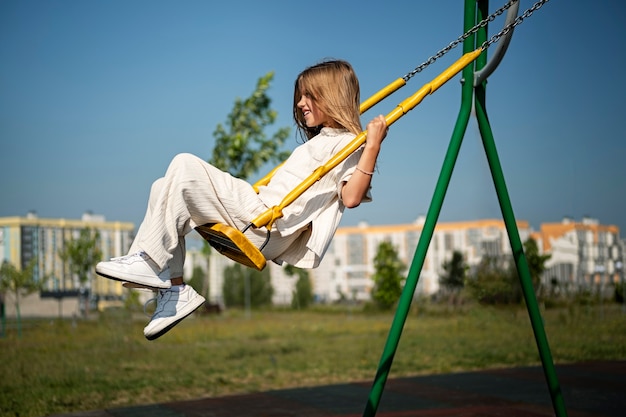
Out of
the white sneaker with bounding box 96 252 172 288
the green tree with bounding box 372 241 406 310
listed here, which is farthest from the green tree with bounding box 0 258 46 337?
the white sneaker with bounding box 96 252 172 288

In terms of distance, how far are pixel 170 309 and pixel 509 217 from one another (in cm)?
171

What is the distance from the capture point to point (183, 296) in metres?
2.46

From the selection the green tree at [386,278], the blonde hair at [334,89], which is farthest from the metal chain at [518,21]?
the green tree at [386,278]

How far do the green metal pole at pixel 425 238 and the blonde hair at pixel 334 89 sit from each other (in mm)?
574

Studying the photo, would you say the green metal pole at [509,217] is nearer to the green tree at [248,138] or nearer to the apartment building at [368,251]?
the green tree at [248,138]

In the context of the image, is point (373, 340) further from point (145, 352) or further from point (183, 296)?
point (183, 296)

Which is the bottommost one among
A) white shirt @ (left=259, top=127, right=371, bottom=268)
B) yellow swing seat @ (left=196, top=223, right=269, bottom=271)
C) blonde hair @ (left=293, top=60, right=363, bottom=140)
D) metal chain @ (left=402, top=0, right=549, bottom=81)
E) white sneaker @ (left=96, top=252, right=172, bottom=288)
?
white sneaker @ (left=96, top=252, right=172, bottom=288)

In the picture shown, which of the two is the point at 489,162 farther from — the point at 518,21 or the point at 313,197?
the point at 313,197

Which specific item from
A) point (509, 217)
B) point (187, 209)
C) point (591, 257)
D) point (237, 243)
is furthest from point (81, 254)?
point (237, 243)

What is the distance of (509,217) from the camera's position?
3.40m

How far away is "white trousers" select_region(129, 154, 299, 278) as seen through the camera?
240 cm

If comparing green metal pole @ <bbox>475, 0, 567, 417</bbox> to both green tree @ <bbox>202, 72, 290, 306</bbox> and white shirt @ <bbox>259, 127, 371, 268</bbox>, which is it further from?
green tree @ <bbox>202, 72, 290, 306</bbox>

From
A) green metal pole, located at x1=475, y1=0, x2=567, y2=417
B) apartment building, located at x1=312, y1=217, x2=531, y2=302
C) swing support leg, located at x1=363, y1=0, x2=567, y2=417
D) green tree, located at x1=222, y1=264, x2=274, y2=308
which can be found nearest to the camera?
swing support leg, located at x1=363, y1=0, x2=567, y2=417

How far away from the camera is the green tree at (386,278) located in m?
27.4
